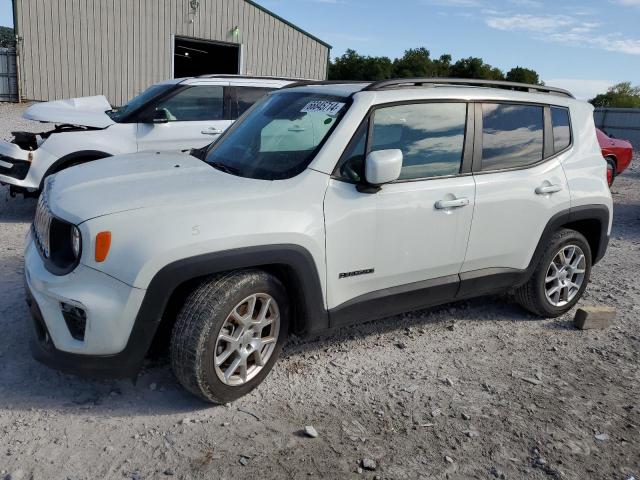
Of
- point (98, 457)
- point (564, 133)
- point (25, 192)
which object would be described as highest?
point (564, 133)

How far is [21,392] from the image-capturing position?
3.32 meters

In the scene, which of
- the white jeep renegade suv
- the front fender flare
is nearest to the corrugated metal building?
the white jeep renegade suv

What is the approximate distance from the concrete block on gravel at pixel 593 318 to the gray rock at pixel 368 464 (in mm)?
2631

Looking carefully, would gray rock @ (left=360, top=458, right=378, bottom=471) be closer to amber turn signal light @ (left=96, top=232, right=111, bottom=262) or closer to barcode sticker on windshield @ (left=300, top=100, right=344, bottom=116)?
amber turn signal light @ (left=96, top=232, right=111, bottom=262)

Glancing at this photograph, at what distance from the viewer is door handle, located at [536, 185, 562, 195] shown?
4371mm

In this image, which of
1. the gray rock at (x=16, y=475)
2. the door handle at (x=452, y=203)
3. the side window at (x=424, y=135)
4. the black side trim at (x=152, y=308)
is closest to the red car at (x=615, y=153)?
the side window at (x=424, y=135)

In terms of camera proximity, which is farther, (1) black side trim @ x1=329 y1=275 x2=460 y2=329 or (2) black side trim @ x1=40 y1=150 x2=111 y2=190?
(2) black side trim @ x1=40 y1=150 x2=111 y2=190

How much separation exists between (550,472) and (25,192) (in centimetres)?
623

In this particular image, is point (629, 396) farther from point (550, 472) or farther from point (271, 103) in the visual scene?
point (271, 103)

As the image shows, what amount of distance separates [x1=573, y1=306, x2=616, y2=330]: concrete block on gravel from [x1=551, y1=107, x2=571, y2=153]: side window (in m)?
1.33

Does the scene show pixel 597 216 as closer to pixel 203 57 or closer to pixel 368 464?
pixel 368 464

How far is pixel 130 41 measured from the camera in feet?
66.9

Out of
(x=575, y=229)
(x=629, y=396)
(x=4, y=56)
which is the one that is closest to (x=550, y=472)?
(x=629, y=396)

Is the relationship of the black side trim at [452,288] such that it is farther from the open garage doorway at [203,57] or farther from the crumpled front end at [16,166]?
the open garage doorway at [203,57]
